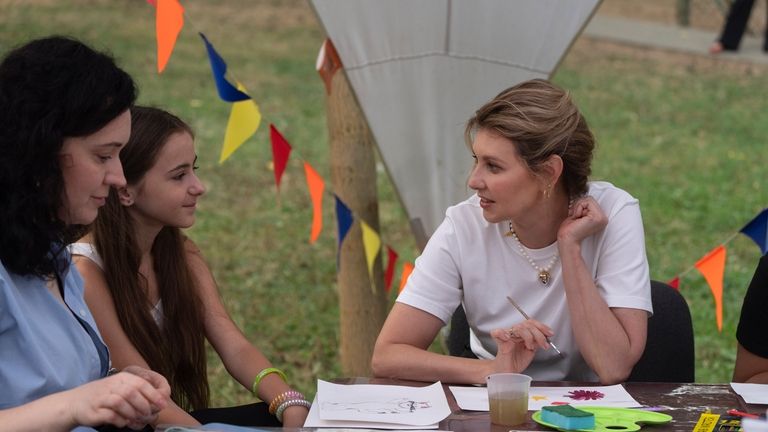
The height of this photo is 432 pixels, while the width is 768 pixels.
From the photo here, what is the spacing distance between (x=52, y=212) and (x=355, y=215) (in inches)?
83.6

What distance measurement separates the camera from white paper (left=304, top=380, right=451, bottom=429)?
2.46m

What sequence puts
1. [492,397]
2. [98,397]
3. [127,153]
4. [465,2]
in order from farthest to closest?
[465,2], [127,153], [492,397], [98,397]

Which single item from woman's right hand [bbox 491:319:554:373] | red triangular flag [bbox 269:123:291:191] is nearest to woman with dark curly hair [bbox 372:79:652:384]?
woman's right hand [bbox 491:319:554:373]

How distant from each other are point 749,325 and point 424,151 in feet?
4.78

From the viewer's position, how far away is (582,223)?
313 cm

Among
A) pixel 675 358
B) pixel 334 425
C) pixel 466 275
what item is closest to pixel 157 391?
pixel 334 425

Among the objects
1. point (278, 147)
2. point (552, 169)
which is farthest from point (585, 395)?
point (278, 147)

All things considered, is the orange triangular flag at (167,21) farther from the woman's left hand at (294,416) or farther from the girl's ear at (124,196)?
the woman's left hand at (294,416)

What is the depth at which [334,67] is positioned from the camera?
4230 millimetres

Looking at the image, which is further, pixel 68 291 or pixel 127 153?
pixel 127 153

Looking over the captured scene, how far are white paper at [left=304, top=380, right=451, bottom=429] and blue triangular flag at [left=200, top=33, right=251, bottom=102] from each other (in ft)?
5.01

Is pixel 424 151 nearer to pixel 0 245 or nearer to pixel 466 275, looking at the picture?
pixel 466 275

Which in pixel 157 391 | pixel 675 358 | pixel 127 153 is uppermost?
pixel 127 153

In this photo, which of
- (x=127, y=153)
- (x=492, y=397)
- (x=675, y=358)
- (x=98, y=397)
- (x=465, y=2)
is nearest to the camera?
(x=98, y=397)
